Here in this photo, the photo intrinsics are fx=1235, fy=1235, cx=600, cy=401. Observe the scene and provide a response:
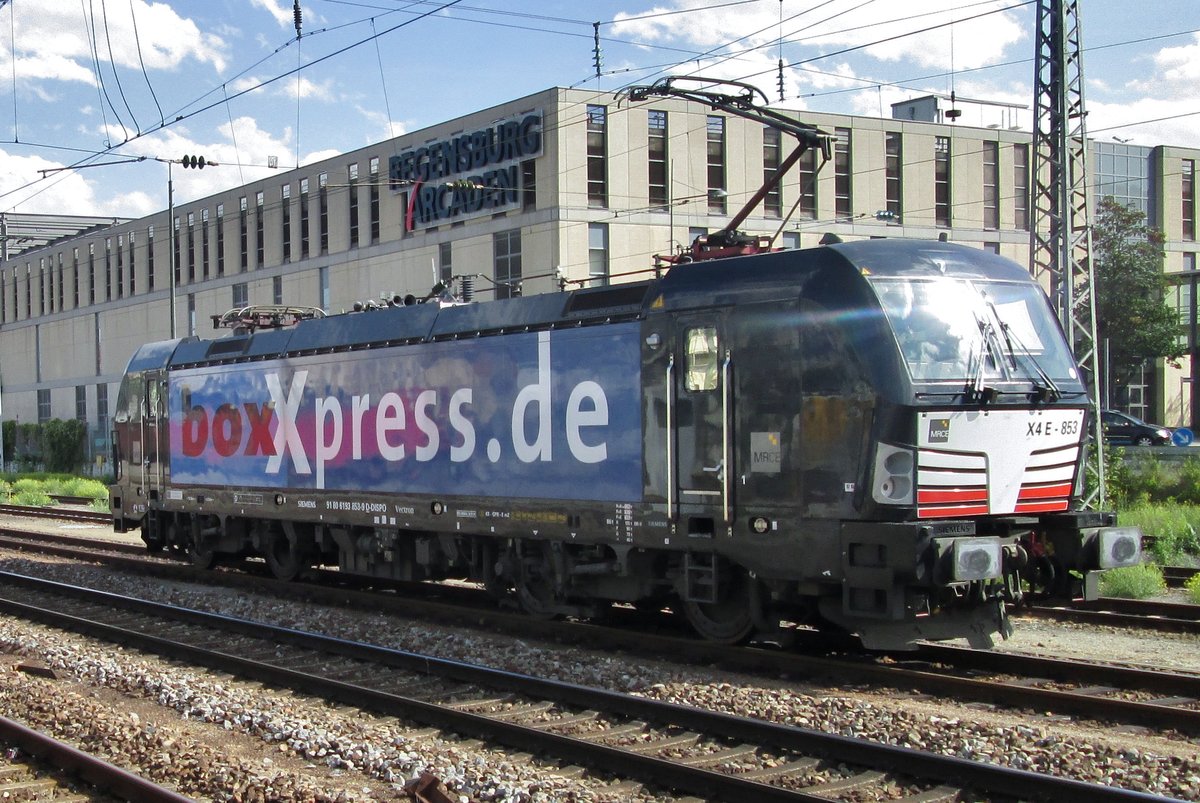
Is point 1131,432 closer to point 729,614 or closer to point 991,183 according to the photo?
point 991,183

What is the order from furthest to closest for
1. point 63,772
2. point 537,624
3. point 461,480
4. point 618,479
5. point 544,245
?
point 544,245
point 461,480
point 537,624
point 618,479
point 63,772

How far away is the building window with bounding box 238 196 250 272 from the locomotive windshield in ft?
162

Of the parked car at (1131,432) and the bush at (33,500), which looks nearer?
the bush at (33,500)

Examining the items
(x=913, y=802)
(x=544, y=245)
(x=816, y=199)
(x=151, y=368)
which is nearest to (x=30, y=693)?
(x=913, y=802)

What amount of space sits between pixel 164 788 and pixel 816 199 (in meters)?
40.2

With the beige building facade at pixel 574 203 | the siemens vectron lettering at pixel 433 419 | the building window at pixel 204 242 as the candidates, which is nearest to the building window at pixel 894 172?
the beige building facade at pixel 574 203

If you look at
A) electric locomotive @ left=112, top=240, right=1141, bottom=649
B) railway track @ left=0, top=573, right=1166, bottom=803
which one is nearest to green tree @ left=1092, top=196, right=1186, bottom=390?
electric locomotive @ left=112, top=240, right=1141, bottom=649

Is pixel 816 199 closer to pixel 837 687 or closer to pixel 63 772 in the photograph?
pixel 837 687

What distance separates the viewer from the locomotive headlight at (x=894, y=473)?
9.18 metres

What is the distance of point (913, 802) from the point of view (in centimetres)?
670

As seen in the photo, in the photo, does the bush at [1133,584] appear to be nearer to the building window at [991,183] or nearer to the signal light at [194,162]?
the signal light at [194,162]

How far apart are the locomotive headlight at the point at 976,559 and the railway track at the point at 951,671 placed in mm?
796

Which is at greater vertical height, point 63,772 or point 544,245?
point 544,245

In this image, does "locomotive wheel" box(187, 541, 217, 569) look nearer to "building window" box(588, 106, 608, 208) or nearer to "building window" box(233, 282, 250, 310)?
"building window" box(588, 106, 608, 208)
